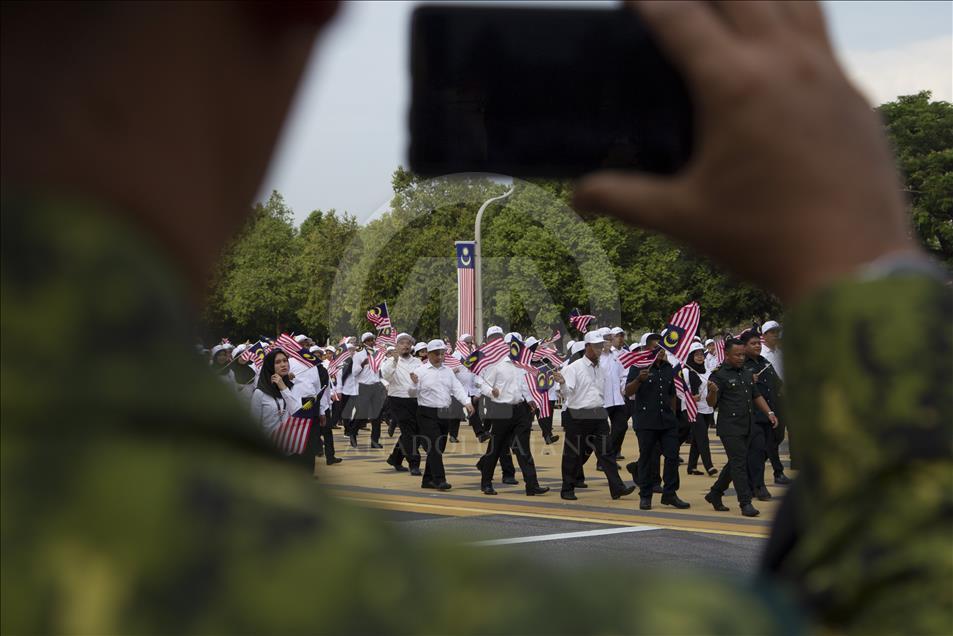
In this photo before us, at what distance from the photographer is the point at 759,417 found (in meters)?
13.6

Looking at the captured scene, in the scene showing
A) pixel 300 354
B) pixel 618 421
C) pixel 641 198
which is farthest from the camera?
pixel 300 354

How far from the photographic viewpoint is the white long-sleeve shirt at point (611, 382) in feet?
53.7

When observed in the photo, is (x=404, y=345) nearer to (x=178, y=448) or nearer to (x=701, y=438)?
(x=701, y=438)

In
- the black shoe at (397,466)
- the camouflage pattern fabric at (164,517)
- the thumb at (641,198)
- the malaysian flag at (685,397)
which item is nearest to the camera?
the camouflage pattern fabric at (164,517)

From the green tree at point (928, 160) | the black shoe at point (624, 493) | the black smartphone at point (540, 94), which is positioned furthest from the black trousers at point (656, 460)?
the green tree at point (928, 160)

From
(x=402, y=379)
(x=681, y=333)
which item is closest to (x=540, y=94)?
(x=681, y=333)

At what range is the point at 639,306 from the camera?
51.8m

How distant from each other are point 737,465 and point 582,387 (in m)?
2.97

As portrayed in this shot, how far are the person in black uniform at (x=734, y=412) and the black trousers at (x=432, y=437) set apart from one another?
3.98 meters

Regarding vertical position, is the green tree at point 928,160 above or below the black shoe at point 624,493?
above

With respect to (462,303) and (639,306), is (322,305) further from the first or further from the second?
(462,303)

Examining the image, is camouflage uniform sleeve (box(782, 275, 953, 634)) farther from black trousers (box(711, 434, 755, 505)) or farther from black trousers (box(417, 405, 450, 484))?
black trousers (box(417, 405, 450, 484))

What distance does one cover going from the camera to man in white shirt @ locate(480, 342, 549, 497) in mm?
15695

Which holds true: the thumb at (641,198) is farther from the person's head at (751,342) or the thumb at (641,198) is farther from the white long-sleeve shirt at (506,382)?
the white long-sleeve shirt at (506,382)
